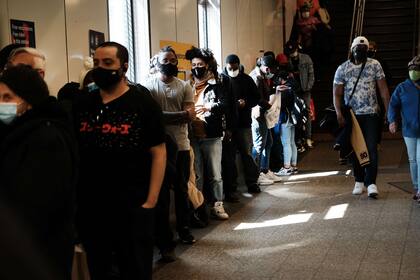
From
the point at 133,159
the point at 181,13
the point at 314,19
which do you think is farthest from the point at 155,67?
the point at 314,19

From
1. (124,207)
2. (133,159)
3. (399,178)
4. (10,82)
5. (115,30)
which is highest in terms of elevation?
(115,30)

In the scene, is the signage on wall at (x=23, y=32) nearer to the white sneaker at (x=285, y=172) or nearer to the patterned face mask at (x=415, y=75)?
the patterned face mask at (x=415, y=75)

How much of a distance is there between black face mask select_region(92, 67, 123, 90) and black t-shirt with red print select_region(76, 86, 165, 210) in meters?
0.08

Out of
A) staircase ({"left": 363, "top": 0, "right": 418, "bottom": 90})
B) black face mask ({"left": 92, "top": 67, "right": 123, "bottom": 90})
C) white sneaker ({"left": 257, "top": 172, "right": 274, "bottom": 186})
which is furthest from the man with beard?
staircase ({"left": 363, "top": 0, "right": 418, "bottom": 90})

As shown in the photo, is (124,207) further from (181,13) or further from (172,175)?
(181,13)

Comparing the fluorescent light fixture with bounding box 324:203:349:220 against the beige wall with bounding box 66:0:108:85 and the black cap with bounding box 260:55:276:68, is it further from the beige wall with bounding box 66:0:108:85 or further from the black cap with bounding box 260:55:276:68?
the beige wall with bounding box 66:0:108:85

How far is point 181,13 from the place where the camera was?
303 inches

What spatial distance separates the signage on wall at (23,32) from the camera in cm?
419

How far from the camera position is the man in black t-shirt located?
3303 millimetres

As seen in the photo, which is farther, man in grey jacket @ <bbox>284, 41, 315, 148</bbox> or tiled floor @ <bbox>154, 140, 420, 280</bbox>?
man in grey jacket @ <bbox>284, 41, 315, 148</bbox>

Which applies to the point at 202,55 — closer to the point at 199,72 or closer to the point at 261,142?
the point at 199,72

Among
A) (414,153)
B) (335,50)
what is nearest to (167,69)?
(414,153)

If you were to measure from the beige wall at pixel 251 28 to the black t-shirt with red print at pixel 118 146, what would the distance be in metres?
6.22

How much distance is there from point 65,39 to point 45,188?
2.62 meters
